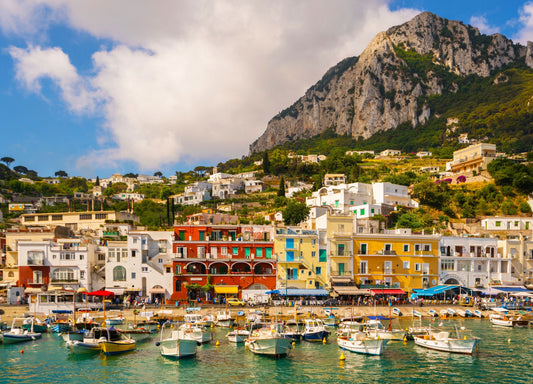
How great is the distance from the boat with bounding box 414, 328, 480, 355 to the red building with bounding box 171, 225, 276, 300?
2555 cm

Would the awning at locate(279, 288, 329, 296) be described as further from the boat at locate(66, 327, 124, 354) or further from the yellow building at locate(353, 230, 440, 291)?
the boat at locate(66, 327, 124, 354)

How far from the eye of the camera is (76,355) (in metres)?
42.9

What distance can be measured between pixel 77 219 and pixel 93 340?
72781 millimetres

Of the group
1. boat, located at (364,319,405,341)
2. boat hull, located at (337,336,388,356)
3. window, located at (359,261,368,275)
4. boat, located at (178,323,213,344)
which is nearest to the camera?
boat hull, located at (337,336,388,356)

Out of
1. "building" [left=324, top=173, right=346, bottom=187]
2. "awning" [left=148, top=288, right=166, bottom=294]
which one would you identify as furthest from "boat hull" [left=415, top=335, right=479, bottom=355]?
"building" [left=324, top=173, right=346, bottom=187]

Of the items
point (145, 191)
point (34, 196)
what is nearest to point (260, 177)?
point (145, 191)

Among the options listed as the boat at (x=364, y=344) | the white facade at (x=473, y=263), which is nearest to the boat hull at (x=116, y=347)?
the boat at (x=364, y=344)

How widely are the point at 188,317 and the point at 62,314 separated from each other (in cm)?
A: 1936

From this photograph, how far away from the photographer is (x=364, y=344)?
141 feet

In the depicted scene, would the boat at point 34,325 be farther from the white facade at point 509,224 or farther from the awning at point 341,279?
the white facade at point 509,224

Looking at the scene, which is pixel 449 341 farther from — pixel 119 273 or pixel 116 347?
pixel 119 273

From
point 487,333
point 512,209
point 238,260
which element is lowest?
point 487,333

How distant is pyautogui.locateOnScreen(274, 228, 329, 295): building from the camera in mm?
67062

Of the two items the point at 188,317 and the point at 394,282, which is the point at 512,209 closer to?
the point at 394,282
